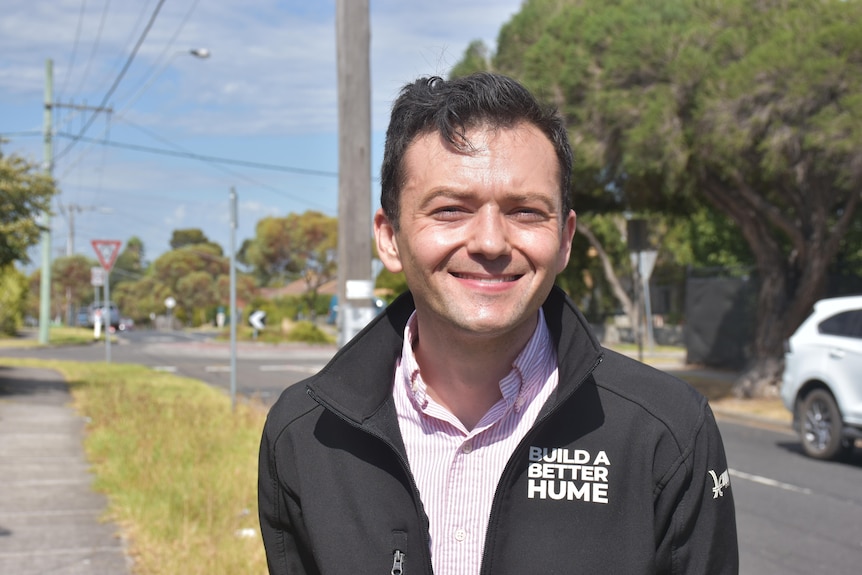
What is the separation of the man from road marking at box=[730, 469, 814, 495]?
8.26 m

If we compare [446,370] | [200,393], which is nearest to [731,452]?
[200,393]

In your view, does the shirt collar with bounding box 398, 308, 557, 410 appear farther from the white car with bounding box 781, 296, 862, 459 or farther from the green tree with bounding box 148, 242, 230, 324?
the green tree with bounding box 148, 242, 230, 324

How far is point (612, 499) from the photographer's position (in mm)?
2033

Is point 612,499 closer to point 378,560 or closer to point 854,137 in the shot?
point 378,560

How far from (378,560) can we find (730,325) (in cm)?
2321

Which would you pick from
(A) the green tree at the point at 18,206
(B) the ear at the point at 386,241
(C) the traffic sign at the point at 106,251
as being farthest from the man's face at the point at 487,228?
(C) the traffic sign at the point at 106,251

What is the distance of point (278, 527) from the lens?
93.7 inches

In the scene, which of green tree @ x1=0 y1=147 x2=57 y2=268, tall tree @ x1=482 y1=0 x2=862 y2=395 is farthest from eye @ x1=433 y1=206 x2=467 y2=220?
green tree @ x1=0 y1=147 x2=57 y2=268

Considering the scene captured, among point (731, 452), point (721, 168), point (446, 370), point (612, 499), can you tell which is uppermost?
point (721, 168)

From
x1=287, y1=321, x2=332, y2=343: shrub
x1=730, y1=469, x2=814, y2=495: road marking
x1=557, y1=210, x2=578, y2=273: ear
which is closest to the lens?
x1=557, y1=210, x2=578, y2=273: ear

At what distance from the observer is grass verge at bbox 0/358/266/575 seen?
6.16 metres

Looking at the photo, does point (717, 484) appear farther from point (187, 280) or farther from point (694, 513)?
point (187, 280)

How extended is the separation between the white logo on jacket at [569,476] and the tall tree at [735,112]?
12.3 m

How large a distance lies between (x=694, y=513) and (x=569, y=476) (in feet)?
0.82
